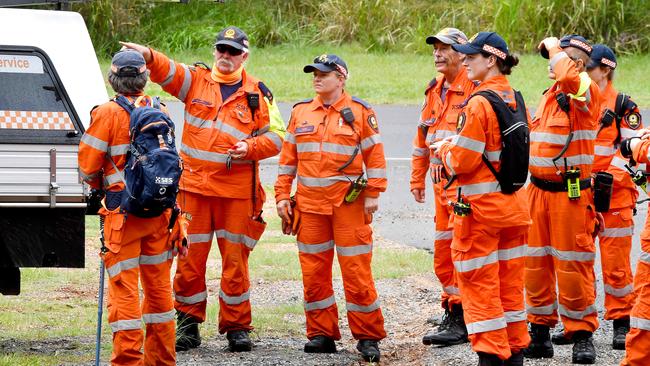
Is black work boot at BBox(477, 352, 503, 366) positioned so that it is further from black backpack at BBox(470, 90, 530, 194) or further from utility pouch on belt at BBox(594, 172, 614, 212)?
utility pouch on belt at BBox(594, 172, 614, 212)

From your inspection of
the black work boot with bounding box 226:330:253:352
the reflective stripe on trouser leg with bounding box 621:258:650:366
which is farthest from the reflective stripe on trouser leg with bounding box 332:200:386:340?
the reflective stripe on trouser leg with bounding box 621:258:650:366

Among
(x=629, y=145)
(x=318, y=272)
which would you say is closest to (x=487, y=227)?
(x=629, y=145)

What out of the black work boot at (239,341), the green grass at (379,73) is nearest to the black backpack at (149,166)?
the black work boot at (239,341)

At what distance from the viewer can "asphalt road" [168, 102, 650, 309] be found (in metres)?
12.8

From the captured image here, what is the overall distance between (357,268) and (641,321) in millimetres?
2083

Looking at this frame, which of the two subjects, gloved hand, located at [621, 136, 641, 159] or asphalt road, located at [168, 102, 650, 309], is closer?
gloved hand, located at [621, 136, 641, 159]

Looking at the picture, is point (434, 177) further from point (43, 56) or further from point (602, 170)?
point (43, 56)

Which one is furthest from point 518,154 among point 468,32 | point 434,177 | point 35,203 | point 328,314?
point 468,32

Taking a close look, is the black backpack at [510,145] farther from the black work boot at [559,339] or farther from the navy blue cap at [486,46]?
the black work boot at [559,339]

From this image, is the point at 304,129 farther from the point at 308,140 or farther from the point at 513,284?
the point at 513,284

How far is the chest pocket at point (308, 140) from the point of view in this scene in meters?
8.70

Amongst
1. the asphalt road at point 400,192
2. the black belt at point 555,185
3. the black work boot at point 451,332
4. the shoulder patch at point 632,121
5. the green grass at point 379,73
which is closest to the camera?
the black belt at point 555,185

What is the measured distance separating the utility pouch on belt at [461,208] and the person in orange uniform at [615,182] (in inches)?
68.1

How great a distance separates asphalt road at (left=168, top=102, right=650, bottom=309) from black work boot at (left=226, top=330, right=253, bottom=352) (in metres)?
3.07
